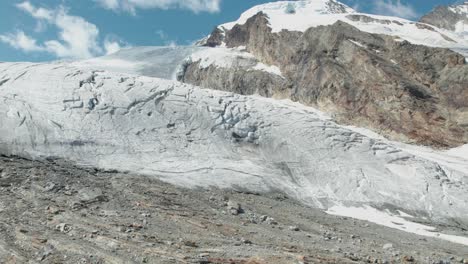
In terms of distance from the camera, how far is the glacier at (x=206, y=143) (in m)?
30.5

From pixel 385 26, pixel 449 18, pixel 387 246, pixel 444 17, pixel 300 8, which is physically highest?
pixel 300 8

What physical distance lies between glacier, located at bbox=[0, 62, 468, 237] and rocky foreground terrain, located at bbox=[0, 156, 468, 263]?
1.95 metres

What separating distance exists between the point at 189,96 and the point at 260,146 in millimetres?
5419

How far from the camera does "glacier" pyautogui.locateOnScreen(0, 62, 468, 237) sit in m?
30.5

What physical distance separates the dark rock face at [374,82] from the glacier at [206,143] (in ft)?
147

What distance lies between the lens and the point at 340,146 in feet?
114

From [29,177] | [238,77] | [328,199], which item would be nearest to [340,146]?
[328,199]

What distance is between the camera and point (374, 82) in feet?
281

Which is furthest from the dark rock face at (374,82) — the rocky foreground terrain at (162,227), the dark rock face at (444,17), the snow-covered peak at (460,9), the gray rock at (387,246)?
the snow-covered peak at (460,9)

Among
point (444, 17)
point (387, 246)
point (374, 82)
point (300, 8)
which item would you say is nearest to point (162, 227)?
point (387, 246)

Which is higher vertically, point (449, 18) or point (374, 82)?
point (449, 18)

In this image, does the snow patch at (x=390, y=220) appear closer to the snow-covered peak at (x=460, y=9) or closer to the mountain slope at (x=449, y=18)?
the mountain slope at (x=449, y=18)

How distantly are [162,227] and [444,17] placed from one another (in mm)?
164456

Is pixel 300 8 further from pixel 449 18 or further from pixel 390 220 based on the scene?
pixel 390 220
